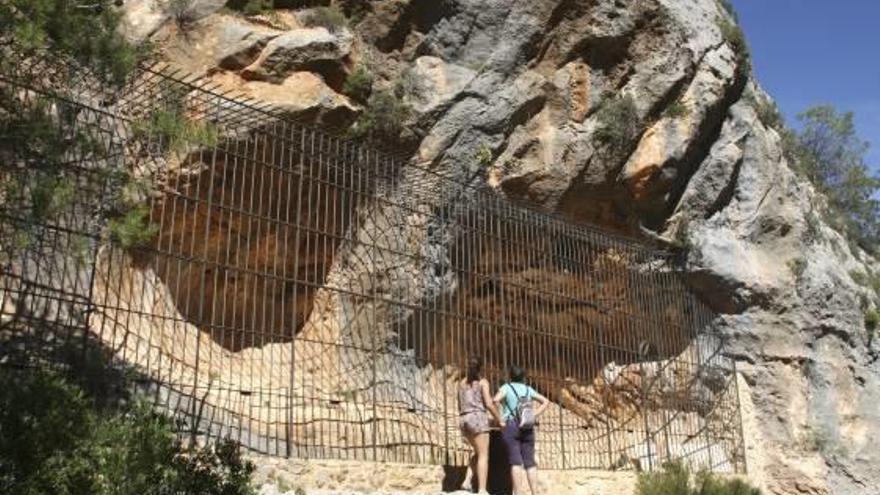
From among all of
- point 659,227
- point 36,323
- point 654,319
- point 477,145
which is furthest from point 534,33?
point 36,323

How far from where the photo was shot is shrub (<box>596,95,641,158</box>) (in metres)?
15.3

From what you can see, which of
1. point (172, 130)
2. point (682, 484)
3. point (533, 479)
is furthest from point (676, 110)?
point (172, 130)

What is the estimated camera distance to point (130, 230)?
7.34 m

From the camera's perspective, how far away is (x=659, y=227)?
1598 centimetres

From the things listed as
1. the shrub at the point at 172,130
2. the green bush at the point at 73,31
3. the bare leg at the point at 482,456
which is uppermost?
the green bush at the point at 73,31

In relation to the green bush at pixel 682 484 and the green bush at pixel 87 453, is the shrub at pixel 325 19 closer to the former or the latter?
the green bush at pixel 682 484

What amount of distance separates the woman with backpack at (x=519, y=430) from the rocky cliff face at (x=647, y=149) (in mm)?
5168

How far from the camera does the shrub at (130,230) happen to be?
7.34 m

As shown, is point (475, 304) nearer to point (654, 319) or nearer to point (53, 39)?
point (654, 319)

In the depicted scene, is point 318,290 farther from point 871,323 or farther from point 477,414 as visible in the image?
point 871,323

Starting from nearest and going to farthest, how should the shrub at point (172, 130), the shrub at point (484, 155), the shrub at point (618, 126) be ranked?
the shrub at point (172, 130) → the shrub at point (484, 155) → the shrub at point (618, 126)

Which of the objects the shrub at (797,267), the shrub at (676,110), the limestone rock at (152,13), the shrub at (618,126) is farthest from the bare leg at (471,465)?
the shrub at (797,267)

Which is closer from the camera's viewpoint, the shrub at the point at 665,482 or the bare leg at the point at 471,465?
the bare leg at the point at 471,465

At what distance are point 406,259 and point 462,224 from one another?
878 millimetres
